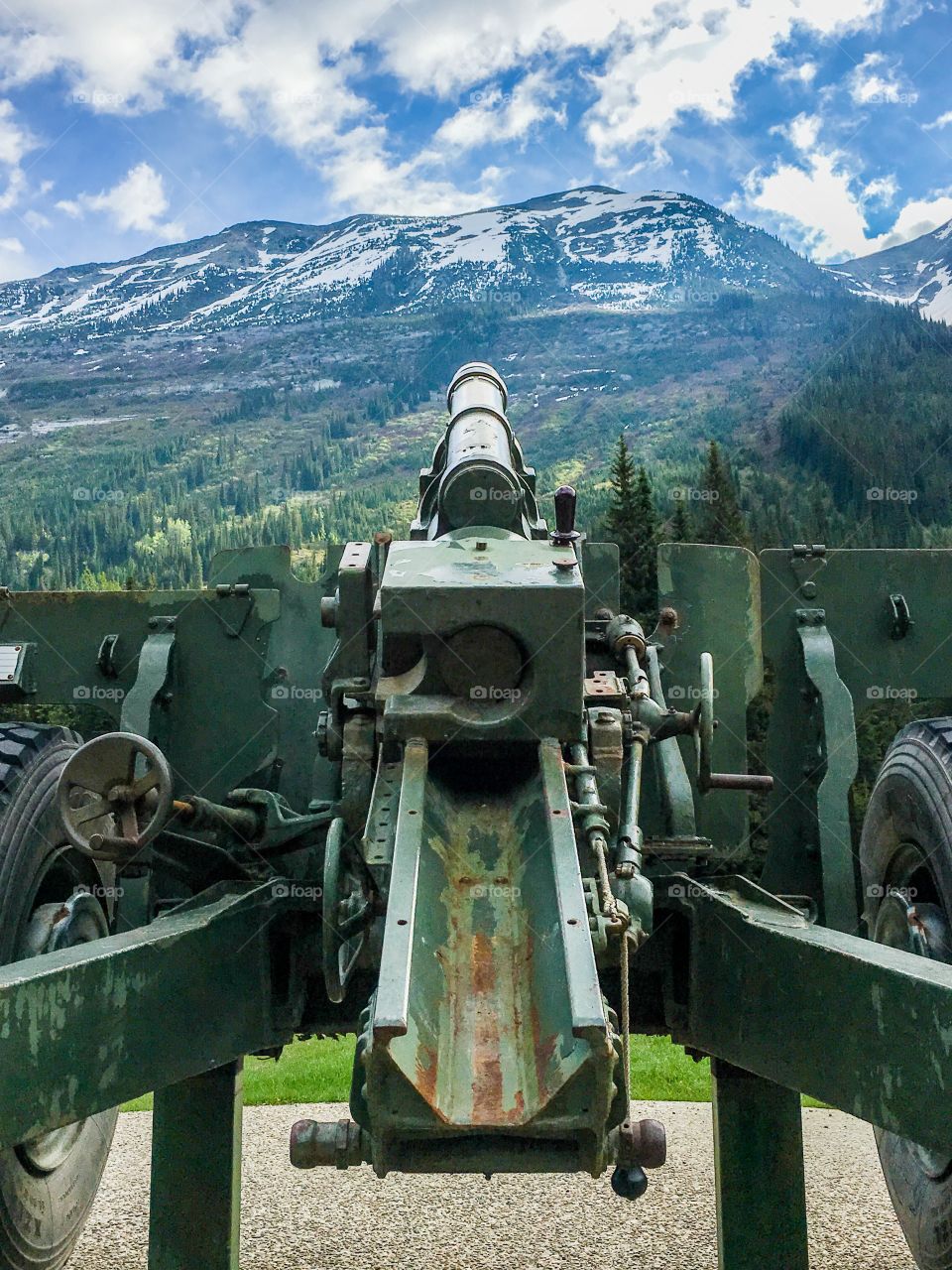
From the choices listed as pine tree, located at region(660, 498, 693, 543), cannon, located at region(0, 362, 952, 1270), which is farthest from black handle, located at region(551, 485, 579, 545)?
pine tree, located at region(660, 498, 693, 543)

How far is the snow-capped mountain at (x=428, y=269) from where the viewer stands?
148250mm

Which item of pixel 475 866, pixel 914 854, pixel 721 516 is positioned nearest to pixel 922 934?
pixel 914 854

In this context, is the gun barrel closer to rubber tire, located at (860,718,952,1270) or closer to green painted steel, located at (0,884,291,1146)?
green painted steel, located at (0,884,291,1146)

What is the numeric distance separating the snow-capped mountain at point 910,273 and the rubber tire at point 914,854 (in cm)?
10959

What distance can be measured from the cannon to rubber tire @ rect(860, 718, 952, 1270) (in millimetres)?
19

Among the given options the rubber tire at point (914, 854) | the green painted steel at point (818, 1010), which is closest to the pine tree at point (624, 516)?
the rubber tire at point (914, 854)

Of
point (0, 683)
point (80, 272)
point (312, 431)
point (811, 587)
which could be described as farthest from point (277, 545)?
point (80, 272)

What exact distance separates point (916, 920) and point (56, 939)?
267 centimetres

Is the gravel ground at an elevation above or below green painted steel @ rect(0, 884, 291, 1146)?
below

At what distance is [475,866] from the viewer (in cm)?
308

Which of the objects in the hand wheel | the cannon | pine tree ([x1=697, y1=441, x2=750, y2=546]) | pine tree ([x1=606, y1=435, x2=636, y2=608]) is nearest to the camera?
the cannon

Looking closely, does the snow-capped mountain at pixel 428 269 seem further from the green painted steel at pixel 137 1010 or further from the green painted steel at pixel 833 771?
the green painted steel at pixel 137 1010

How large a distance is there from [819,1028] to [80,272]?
166m

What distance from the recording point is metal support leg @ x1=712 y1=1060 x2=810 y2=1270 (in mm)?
4352
